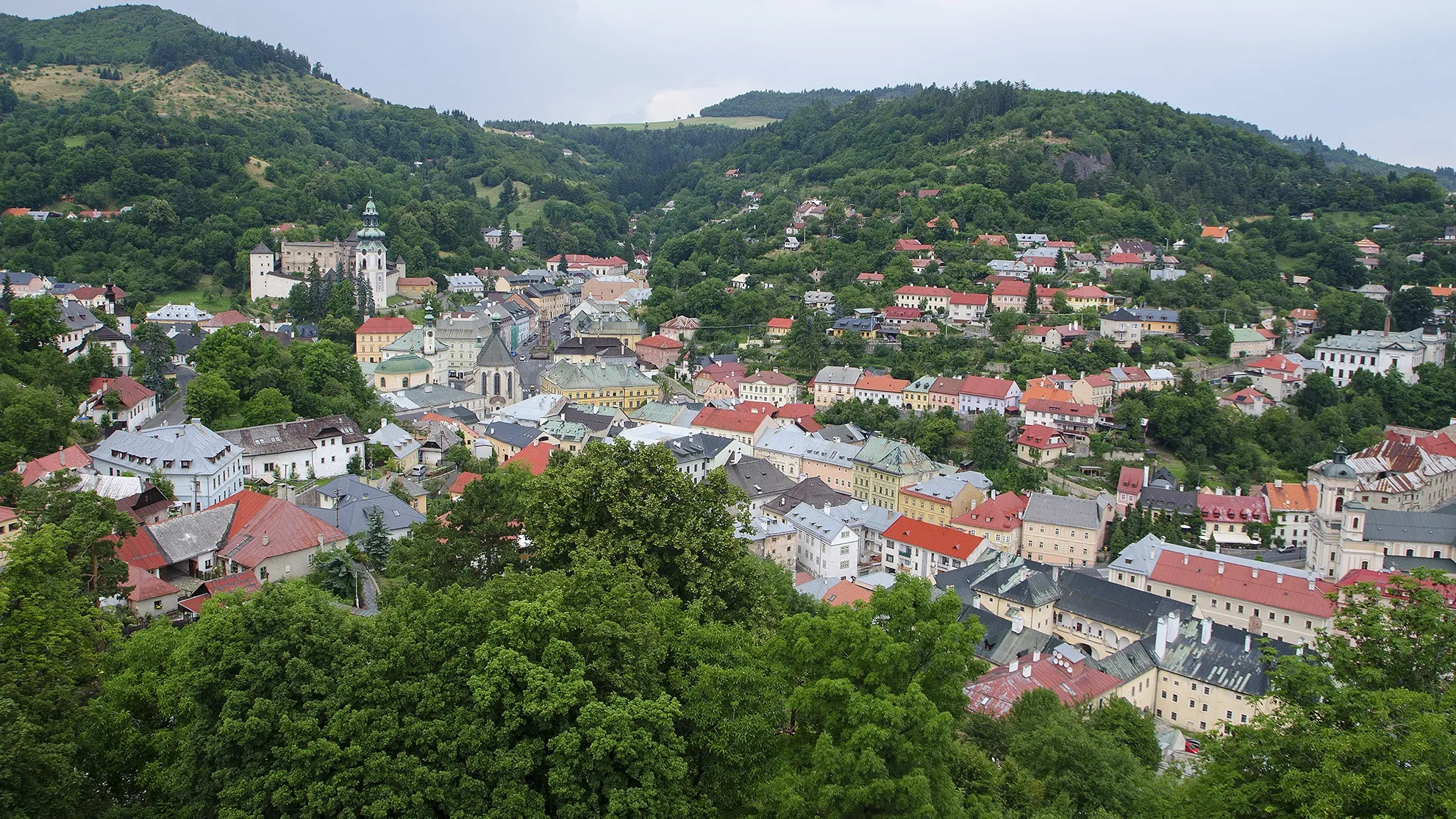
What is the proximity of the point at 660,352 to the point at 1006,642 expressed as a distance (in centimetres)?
4938

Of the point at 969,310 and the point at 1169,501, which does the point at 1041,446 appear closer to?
the point at 1169,501

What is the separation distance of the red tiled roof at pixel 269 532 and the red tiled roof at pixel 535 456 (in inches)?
638

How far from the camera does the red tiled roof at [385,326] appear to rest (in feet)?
234

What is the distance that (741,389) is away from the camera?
71375mm

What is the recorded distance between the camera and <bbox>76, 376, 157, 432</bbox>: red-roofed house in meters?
43.3

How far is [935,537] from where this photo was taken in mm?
47406

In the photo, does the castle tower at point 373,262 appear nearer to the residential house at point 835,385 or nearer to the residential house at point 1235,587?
the residential house at point 835,385

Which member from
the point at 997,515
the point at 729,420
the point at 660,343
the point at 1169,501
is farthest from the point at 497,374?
the point at 1169,501

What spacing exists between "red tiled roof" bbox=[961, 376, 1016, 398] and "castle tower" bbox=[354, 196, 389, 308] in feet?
156

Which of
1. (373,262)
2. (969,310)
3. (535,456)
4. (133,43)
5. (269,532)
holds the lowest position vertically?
(535,456)

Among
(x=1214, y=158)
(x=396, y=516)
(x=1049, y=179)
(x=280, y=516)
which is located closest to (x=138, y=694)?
(x=280, y=516)

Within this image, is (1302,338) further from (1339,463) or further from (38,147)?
(38,147)

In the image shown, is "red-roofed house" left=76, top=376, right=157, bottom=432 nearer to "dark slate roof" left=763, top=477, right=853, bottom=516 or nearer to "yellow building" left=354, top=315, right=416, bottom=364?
"yellow building" left=354, top=315, right=416, bottom=364

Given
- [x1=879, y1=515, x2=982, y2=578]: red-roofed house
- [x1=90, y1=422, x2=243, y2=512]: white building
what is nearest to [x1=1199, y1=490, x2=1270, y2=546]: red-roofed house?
[x1=879, y1=515, x2=982, y2=578]: red-roofed house
